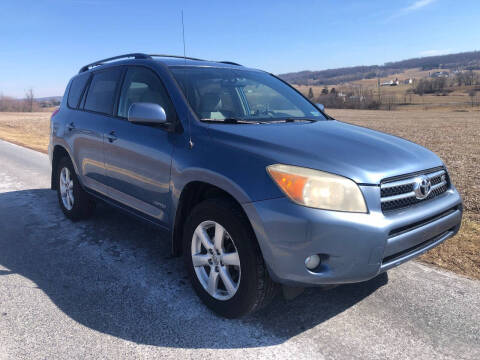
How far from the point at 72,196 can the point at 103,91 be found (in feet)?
4.69

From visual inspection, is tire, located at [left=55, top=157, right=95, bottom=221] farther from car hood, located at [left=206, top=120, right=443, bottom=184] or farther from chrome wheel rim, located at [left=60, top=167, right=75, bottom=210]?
car hood, located at [left=206, top=120, right=443, bottom=184]

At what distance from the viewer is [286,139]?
109 inches

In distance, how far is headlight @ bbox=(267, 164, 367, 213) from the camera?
235 centimetres

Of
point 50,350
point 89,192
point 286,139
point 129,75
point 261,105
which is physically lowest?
point 50,350

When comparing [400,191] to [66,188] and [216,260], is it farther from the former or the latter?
[66,188]

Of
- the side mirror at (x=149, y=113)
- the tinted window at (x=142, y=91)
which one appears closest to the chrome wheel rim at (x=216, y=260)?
the side mirror at (x=149, y=113)

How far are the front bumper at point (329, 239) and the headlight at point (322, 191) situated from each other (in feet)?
0.14

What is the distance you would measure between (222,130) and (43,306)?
188 cm

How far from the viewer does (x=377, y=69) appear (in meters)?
167

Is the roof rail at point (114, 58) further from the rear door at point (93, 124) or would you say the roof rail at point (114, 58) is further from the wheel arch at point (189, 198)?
the wheel arch at point (189, 198)

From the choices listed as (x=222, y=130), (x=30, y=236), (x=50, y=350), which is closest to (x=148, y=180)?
(x=222, y=130)

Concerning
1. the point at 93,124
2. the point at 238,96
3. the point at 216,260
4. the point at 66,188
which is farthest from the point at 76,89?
the point at 216,260

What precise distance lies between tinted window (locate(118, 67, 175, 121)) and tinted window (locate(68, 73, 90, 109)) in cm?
118

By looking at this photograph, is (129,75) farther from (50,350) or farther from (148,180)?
(50,350)
